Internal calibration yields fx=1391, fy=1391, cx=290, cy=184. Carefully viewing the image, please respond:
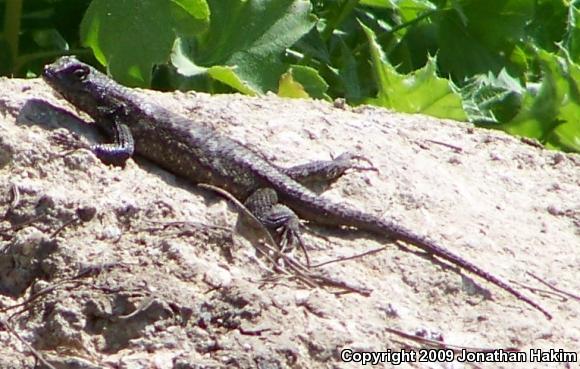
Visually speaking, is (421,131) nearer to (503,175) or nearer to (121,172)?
(503,175)

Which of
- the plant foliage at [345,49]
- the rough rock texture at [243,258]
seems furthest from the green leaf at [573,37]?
the rough rock texture at [243,258]

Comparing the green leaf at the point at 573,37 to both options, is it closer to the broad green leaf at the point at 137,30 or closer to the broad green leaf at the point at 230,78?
the broad green leaf at the point at 230,78

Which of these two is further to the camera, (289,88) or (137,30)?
(289,88)

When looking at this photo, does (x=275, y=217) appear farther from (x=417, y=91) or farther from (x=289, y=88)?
(x=417, y=91)

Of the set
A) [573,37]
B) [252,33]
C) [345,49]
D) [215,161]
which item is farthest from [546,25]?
[215,161]

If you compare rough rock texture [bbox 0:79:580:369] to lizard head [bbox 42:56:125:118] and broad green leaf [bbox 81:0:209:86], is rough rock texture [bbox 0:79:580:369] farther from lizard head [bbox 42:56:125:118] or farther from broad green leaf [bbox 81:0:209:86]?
broad green leaf [bbox 81:0:209:86]

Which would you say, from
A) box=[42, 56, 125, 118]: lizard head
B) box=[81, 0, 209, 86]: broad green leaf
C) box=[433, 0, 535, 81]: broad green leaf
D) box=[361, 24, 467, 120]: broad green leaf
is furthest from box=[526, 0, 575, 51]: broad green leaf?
box=[42, 56, 125, 118]: lizard head

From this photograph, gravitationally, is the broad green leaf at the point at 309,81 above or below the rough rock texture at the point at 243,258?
below
